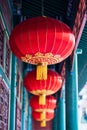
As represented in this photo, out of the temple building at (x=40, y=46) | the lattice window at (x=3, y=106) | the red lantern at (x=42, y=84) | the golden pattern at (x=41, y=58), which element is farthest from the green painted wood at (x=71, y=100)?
the golden pattern at (x=41, y=58)

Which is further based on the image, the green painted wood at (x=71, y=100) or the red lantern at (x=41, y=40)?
the green painted wood at (x=71, y=100)

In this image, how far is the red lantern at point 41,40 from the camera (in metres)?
4.20

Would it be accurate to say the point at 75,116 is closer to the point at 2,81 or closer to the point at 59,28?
the point at 2,81

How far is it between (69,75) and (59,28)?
374cm

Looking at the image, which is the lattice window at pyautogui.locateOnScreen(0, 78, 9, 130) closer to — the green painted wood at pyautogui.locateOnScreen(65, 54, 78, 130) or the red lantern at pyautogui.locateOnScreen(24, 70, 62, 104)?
the red lantern at pyautogui.locateOnScreen(24, 70, 62, 104)

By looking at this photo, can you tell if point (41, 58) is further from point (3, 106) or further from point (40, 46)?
point (3, 106)

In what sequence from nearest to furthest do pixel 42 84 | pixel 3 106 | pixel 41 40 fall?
pixel 41 40 < pixel 3 106 < pixel 42 84

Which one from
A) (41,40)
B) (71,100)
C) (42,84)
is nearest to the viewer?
(41,40)

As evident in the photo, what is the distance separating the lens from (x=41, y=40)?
4168 mm

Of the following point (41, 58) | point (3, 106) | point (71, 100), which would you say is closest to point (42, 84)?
point (3, 106)

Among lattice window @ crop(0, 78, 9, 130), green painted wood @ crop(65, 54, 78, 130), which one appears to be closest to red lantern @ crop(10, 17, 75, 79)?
lattice window @ crop(0, 78, 9, 130)

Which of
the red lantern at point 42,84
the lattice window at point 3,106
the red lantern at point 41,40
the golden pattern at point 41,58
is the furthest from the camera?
the red lantern at point 42,84

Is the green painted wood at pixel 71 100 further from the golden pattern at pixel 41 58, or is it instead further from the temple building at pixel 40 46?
the golden pattern at pixel 41 58

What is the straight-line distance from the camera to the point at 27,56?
14.5 feet
